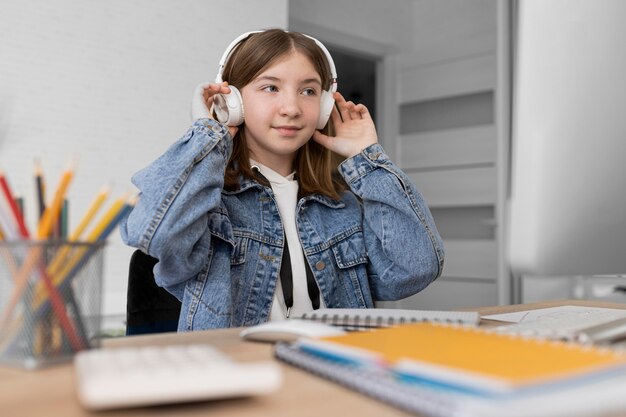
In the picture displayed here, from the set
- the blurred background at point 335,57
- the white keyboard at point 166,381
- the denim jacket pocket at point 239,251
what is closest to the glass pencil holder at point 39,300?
the white keyboard at point 166,381

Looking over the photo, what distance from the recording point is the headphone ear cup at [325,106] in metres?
1.37

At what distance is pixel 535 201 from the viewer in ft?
1.98

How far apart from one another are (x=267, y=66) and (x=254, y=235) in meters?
0.36

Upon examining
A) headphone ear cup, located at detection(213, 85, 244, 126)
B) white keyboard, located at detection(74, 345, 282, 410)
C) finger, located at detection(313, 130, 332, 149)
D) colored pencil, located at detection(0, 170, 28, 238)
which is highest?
headphone ear cup, located at detection(213, 85, 244, 126)

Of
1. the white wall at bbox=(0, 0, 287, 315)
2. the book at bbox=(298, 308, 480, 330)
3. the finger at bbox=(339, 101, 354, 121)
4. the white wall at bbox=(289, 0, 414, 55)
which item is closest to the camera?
the book at bbox=(298, 308, 480, 330)

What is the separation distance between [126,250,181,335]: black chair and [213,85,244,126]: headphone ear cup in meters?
0.32

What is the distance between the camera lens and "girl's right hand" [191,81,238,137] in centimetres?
119

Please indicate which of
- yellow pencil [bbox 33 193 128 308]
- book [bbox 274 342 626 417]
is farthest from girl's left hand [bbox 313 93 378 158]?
book [bbox 274 342 626 417]

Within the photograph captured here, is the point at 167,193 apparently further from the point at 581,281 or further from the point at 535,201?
the point at 581,281

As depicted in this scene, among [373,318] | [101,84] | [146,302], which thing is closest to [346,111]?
[146,302]

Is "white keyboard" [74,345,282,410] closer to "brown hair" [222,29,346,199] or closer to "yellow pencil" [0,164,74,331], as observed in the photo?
"yellow pencil" [0,164,74,331]

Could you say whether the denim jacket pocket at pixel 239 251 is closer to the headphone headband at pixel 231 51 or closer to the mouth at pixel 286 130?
the mouth at pixel 286 130

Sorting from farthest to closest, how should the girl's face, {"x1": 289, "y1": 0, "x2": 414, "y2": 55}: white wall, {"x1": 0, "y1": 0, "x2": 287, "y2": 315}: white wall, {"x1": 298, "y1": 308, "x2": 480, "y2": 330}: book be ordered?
{"x1": 289, "y1": 0, "x2": 414, "y2": 55}: white wall
{"x1": 0, "y1": 0, "x2": 287, "y2": 315}: white wall
the girl's face
{"x1": 298, "y1": 308, "x2": 480, "y2": 330}: book

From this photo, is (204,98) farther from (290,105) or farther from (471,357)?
(471,357)
